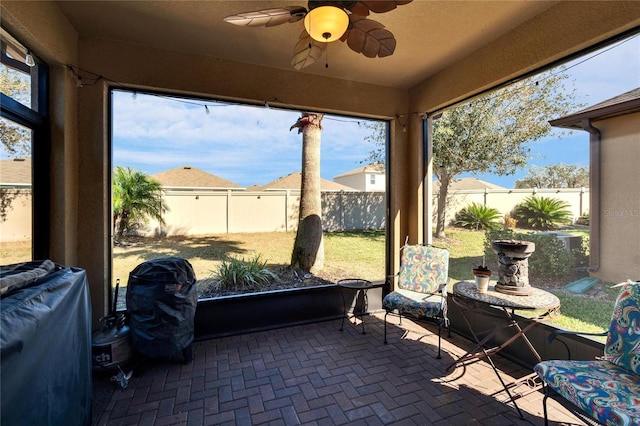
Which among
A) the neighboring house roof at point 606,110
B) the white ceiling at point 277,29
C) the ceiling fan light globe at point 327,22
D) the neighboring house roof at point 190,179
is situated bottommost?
the neighboring house roof at point 190,179

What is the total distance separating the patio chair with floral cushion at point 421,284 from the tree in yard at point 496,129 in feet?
1.76

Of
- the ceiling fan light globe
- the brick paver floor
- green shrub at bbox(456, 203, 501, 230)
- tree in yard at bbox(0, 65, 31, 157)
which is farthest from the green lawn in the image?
the ceiling fan light globe

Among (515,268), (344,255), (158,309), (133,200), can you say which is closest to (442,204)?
(515,268)

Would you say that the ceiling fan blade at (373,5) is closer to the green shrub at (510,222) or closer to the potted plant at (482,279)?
the potted plant at (482,279)

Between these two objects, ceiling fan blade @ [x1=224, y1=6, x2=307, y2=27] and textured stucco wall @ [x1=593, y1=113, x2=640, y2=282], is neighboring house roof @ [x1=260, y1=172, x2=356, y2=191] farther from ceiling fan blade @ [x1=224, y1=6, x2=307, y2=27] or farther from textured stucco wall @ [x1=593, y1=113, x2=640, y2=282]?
textured stucco wall @ [x1=593, y1=113, x2=640, y2=282]

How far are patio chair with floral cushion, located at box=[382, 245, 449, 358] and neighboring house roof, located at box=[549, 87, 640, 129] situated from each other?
5.14ft

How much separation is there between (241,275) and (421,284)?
2238 mm

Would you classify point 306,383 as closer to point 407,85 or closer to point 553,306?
point 553,306

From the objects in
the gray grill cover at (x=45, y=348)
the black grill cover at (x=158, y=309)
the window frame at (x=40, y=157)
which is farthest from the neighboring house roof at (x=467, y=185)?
the window frame at (x=40, y=157)

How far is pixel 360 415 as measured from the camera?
1857mm

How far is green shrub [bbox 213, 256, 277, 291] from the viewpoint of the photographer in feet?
11.8

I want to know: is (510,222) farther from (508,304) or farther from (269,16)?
(269,16)

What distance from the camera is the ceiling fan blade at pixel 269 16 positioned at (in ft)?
5.47

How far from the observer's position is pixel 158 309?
224 centimetres
